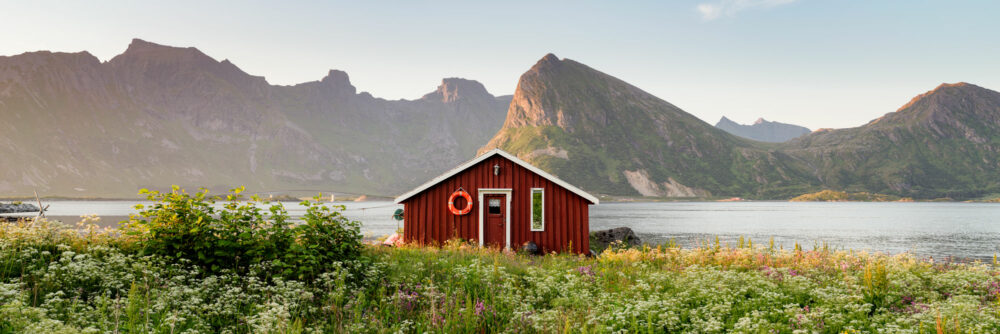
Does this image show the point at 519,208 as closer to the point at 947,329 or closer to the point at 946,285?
the point at 946,285

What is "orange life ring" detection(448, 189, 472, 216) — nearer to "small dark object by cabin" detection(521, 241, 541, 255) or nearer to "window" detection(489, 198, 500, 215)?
"window" detection(489, 198, 500, 215)

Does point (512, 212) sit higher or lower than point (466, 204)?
lower

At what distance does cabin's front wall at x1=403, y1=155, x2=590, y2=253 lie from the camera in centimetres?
2080

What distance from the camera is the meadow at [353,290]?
718 centimetres

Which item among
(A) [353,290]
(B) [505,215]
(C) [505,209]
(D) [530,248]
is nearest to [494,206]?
(C) [505,209]

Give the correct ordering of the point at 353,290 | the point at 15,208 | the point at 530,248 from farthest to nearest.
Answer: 1. the point at 15,208
2. the point at 530,248
3. the point at 353,290

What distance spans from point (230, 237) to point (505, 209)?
40.7ft

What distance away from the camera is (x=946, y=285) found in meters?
11.2

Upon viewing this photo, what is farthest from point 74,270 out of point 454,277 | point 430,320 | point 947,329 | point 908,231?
point 908,231

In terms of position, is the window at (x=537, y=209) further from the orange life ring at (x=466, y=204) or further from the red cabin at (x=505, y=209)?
the orange life ring at (x=466, y=204)

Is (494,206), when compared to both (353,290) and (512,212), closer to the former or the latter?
(512,212)

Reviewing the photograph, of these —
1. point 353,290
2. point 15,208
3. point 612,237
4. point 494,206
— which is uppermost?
point 494,206

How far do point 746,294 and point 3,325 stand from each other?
461 inches

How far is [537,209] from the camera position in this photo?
21.0m
